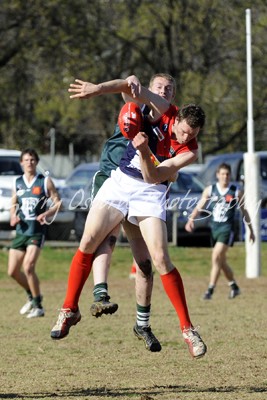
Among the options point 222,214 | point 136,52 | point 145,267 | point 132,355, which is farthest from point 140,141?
point 136,52

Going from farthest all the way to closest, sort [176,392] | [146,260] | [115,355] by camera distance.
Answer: [115,355] → [146,260] → [176,392]

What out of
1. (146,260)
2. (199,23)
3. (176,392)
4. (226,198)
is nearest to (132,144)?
(146,260)

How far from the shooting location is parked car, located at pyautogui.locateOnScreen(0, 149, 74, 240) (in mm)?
20828

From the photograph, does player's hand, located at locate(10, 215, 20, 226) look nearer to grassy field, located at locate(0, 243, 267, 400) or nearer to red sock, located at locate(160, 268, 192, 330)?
grassy field, located at locate(0, 243, 267, 400)

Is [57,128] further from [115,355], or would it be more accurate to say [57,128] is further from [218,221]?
[115,355]

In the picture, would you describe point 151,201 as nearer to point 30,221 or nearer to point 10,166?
point 30,221

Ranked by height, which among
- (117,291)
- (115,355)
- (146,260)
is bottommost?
(117,291)

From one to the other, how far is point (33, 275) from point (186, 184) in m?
9.47

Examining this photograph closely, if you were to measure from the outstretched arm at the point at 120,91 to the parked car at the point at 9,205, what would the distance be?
13.2 meters

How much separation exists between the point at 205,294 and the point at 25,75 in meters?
18.1

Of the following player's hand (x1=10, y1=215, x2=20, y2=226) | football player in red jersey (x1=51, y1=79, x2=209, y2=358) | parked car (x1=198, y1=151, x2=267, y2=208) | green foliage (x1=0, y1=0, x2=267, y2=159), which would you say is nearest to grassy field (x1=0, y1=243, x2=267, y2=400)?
football player in red jersey (x1=51, y1=79, x2=209, y2=358)

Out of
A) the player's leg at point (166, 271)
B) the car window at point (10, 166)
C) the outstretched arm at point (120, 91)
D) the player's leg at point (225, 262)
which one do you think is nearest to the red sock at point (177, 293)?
the player's leg at point (166, 271)

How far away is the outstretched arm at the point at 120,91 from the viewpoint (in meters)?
7.34

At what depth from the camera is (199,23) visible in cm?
3112
